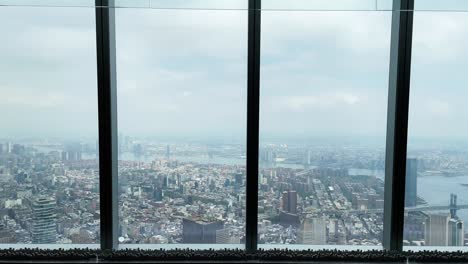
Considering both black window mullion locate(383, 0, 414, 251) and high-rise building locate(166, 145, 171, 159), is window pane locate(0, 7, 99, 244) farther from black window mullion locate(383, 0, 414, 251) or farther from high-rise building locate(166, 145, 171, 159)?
black window mullion locate(383, 0, 414, 251)

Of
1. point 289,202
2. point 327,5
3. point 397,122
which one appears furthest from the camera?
point 289,202

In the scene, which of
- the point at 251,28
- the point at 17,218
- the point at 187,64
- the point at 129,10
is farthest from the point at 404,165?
the point at 17,218

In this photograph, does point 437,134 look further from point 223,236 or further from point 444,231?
point 223,236

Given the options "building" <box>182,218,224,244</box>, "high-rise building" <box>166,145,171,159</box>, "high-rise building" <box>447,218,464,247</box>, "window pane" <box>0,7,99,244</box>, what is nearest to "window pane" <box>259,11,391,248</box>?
"building" <box>182,218,224,244</box>

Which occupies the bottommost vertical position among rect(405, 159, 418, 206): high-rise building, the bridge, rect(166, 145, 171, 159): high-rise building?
the bridge

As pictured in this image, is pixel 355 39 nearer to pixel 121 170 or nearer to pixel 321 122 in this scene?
pixel 321 122

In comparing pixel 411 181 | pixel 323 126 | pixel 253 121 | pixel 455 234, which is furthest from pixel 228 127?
pixel 455 234

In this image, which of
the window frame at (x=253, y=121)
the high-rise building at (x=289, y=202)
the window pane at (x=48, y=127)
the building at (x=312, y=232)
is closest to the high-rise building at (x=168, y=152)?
the window frame at (x=253, y=121)
